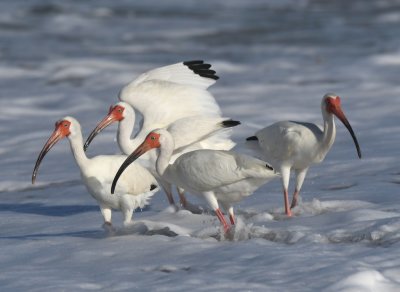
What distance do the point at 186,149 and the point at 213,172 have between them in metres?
1.65

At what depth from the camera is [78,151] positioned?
8102 millimetres

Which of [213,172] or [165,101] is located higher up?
[165,101]

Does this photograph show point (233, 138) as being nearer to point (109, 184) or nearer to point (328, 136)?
point (328, 136)

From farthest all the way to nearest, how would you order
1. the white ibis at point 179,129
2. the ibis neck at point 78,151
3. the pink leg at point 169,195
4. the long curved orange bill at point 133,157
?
the white ibis at point 179,129 < the pink leg at point 169,195 < the ibis neck at point 78,151 < the long curved orange bill at point 133,157

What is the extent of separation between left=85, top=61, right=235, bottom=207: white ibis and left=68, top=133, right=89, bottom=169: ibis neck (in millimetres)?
641

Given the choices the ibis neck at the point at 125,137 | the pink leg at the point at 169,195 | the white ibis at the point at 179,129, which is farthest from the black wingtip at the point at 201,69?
the pink leg at the point at 169,195

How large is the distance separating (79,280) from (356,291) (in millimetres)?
1655

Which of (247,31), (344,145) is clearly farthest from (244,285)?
(247,31)

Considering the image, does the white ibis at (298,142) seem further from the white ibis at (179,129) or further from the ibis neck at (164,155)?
the ibis neck at (164,155)

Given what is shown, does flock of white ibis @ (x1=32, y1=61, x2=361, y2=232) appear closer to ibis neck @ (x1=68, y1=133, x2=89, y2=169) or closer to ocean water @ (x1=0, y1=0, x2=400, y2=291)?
ibis neck @ (x1=68, y1=133, x2=89, y2=169)

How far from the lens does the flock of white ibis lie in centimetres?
736

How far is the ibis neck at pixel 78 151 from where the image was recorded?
26.1 ft

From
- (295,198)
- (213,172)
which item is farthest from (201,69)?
(213,172)

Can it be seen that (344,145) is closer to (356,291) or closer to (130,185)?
(130,185)
